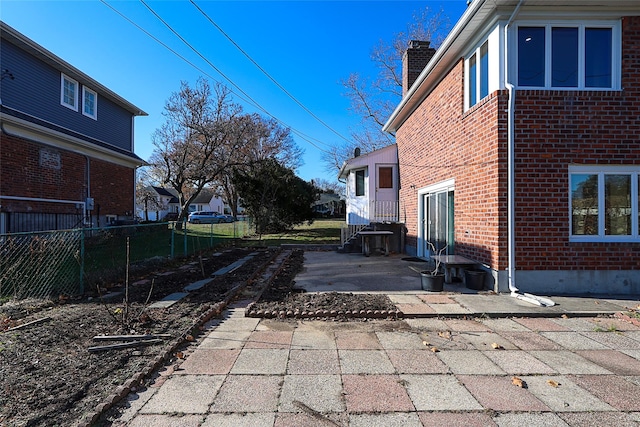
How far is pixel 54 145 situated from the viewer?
12.5m

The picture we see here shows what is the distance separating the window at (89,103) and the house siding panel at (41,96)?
0.53 ft

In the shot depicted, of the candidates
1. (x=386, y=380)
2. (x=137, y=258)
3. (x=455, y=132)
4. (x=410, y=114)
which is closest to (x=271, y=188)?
(x=410, y=114)

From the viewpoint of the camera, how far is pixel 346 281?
771 centimetres

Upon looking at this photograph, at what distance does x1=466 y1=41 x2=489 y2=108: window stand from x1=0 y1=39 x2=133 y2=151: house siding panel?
14040 millimetres

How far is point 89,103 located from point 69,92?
3.57 feet

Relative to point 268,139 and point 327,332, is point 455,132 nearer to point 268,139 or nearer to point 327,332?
point 327,332

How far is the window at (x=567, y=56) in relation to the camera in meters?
6.48

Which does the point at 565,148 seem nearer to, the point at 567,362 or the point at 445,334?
the point at 567,362

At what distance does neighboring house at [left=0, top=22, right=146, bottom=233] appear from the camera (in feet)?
35.8

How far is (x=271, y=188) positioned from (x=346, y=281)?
14572 mm

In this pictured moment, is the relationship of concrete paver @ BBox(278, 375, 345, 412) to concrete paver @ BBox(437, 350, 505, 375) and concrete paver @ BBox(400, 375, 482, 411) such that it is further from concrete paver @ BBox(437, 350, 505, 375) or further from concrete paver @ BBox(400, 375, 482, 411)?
concrete paver @ BBox(437, 350, 505, 375)

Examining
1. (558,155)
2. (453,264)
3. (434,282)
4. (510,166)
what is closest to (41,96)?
(434,282)

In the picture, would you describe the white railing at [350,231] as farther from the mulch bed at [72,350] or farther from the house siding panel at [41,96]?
the house siding panel at [41,96]

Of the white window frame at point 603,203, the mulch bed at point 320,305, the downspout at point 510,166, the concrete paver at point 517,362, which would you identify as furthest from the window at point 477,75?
the concrete paver at point 517,362
